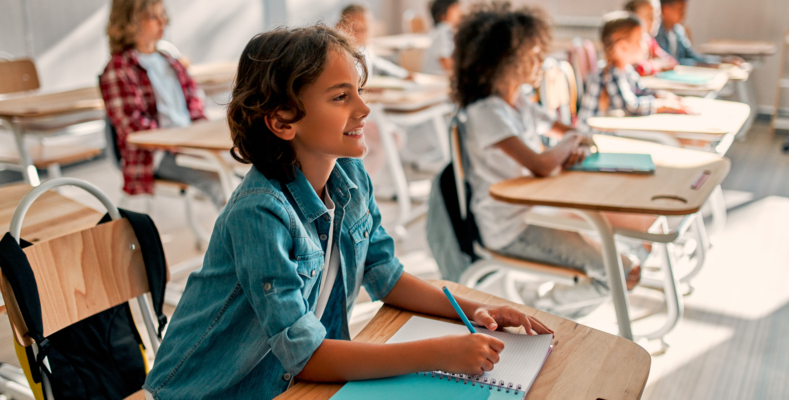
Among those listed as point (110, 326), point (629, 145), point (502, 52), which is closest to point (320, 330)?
point (110, 326)

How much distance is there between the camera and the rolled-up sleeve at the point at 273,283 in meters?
0.81

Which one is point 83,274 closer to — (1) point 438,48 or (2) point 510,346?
(2) point 510,346

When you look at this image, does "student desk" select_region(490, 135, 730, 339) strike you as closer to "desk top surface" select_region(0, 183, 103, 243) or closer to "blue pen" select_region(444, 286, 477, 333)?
"blue pen" select_region(444, 286, 477, 333)

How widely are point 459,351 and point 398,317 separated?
216mm

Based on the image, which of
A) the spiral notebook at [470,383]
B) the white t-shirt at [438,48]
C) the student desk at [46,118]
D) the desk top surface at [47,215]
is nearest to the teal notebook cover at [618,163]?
the spiral notebook at [470,383]

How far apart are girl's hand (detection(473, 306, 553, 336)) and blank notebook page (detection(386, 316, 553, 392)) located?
0.01 m

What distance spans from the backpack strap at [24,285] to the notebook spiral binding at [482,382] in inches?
24.6

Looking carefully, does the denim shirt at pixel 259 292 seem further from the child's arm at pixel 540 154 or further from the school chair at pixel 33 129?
the school chair at pixel 33 129

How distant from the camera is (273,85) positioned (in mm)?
874

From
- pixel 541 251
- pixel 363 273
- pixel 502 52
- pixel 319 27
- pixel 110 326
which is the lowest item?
pixel 541 251

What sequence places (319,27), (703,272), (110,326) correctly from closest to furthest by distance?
(319,27), (110,326), (703,272)

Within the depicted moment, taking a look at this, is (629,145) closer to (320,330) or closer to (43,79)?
(320,330)

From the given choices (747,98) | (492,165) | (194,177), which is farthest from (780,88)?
(194,177)

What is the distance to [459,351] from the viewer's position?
803 mm
